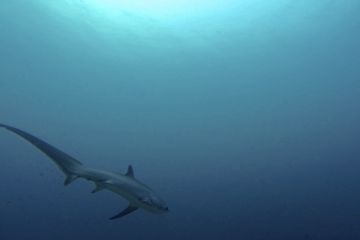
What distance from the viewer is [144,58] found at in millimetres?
23016

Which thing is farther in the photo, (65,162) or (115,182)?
(115,182)

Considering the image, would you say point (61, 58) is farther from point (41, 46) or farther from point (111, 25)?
point (111, 25)

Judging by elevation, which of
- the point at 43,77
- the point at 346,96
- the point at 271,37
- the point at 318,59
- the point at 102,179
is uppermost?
the point at 346,96

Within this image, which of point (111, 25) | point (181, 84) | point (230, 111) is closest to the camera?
point (111, 25)

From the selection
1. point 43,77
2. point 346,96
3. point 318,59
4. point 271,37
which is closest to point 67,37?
point 43,77

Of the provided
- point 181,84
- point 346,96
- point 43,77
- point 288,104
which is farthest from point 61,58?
point 346,96

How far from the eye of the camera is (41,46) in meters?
20.8

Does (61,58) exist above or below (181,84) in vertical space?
below

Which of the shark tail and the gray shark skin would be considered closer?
the shark tail

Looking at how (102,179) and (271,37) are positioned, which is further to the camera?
(271,37)

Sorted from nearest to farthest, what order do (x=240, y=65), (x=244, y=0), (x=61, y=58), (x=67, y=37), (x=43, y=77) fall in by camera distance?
1. (x=244, y=0)
2. (x=67, y=37)
3. (x=61, y=58)
4. (x=240, y=65)
5. (x=43, y=77)

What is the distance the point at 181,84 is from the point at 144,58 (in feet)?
18.4

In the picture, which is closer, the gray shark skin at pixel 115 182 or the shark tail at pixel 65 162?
the shark tail at pixel 65 162

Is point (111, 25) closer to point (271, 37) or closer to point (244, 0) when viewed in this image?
point (244, 0)
